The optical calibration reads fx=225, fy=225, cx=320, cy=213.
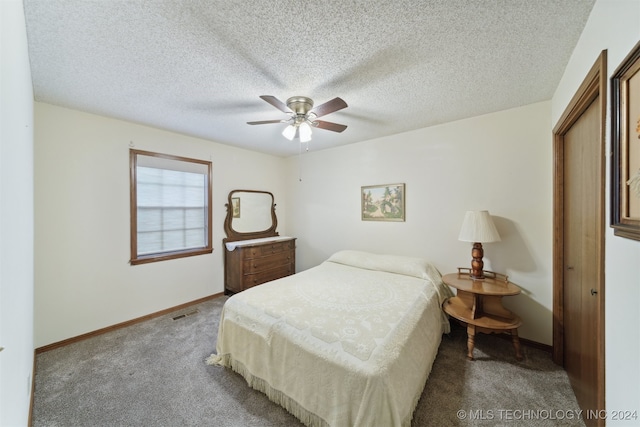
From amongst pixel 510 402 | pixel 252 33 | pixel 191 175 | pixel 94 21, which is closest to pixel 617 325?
pixel 510 402

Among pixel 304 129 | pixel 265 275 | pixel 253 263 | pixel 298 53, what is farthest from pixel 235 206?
pixel 298 53

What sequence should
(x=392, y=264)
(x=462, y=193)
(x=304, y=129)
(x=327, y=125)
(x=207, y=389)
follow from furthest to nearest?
(x=392, y=264) → (x=462, y=193) → (x=327, y=125) → (x=304, y=129) → (x=207, y=389)

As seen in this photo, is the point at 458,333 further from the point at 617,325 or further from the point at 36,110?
the point at 36,110

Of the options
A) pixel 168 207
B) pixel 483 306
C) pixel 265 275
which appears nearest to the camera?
pixel 483 306

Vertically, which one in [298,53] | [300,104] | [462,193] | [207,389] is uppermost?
[298,53]

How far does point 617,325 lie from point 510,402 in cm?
116

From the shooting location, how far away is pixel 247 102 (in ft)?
7.38

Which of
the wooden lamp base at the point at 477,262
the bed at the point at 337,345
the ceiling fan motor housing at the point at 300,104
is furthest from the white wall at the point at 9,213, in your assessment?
the wooden lamp base at the point at 477,262

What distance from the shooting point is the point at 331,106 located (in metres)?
1.78

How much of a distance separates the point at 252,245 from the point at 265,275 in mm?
591

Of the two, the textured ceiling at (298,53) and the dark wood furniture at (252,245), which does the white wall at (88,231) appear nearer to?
the textured ceiling at (298,53)

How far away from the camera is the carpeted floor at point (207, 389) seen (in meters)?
1.53

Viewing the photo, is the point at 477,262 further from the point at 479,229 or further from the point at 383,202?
the point at 383,202

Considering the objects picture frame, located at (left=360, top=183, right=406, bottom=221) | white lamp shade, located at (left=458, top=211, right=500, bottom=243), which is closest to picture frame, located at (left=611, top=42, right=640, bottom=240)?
white lamp shade, located at (left=458, top=211, right=500, bottom=243)
